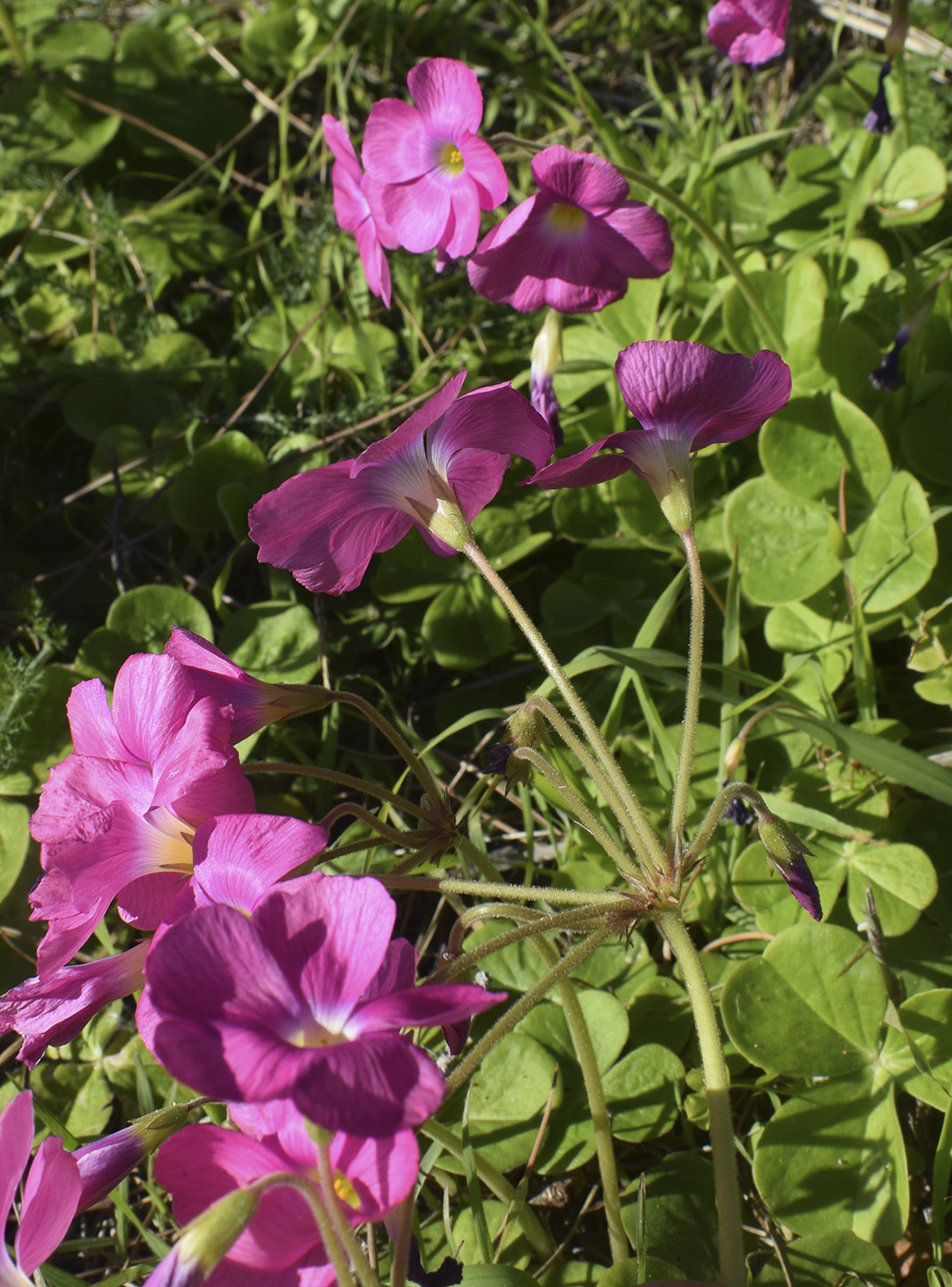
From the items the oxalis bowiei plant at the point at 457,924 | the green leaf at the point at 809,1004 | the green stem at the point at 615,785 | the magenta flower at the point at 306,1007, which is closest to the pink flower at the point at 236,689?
the oxalis bowiei plant at the point at 457,924

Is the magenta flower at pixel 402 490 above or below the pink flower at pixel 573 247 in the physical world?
below

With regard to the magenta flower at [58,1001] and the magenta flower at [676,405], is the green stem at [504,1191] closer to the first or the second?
the magenta flower at [58,1001]

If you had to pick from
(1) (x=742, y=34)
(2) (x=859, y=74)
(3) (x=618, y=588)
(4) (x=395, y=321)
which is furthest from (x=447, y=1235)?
(2) (x=859, y=74)

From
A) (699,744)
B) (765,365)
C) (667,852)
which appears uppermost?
(765,365)

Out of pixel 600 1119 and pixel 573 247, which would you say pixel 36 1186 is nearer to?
pixel 600 1119

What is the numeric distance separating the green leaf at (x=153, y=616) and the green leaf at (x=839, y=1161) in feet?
5.50

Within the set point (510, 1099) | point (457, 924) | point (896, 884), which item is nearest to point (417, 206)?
point (457, 924)

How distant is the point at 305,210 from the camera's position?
11.7ft

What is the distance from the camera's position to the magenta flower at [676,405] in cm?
144

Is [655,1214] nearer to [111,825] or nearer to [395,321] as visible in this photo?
[111,825]

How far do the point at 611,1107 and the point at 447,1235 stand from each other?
1.24 feet

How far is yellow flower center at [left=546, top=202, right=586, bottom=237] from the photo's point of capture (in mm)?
2080

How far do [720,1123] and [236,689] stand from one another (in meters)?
0.88

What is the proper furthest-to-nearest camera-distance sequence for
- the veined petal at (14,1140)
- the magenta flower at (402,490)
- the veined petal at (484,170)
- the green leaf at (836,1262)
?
the veined petal at (484,170)
the green leaf at (836,1262)
the magenta flower at (402,490)
the veined petal at (14,1140)
